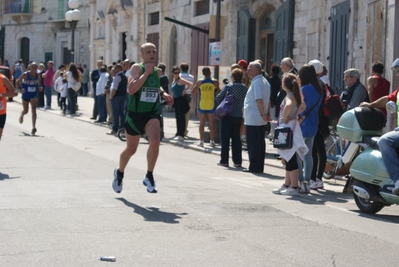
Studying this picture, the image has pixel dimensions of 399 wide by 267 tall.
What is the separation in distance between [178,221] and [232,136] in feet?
21.4

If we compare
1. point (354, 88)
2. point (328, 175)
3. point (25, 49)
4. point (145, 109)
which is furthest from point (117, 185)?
point (25, 49)

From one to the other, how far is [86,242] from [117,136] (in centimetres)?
1332

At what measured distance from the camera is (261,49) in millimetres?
23906

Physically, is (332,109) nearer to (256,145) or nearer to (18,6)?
(256,145)

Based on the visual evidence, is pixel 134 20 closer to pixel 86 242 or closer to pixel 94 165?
pixel 94 165

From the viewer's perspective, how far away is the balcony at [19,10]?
5581cm

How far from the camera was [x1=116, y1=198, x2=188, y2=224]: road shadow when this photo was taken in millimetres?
8352

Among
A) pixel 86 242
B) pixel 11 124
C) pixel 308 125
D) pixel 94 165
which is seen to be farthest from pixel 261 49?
pixel 86 242

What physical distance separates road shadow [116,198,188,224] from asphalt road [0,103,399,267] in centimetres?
1

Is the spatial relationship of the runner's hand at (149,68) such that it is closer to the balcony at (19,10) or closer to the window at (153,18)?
the window at (153,18)

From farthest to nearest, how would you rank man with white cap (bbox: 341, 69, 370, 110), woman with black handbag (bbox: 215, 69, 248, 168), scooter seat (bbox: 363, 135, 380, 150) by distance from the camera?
1. woman with black handbag (bbox: 215, 69, 248, 168)
2. man with white cap (bbox: 341, 69, 370, 110)
3. scooter seat (bbox: 363, 135, 380, 150)

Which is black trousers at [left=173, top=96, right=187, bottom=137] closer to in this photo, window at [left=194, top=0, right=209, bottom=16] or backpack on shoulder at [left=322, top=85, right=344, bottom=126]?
backpack on shoulder at [left=322, top=85, right=344, bottom=126]

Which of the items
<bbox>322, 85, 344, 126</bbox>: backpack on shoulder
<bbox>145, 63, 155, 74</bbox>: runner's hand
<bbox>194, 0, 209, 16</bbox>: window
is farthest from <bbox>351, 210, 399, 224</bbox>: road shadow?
<bbox>194, 0, 209, 16</bbox>: window

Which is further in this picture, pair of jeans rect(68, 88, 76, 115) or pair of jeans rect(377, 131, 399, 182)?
pair of jeans rect(68, 88, 76, 115)
